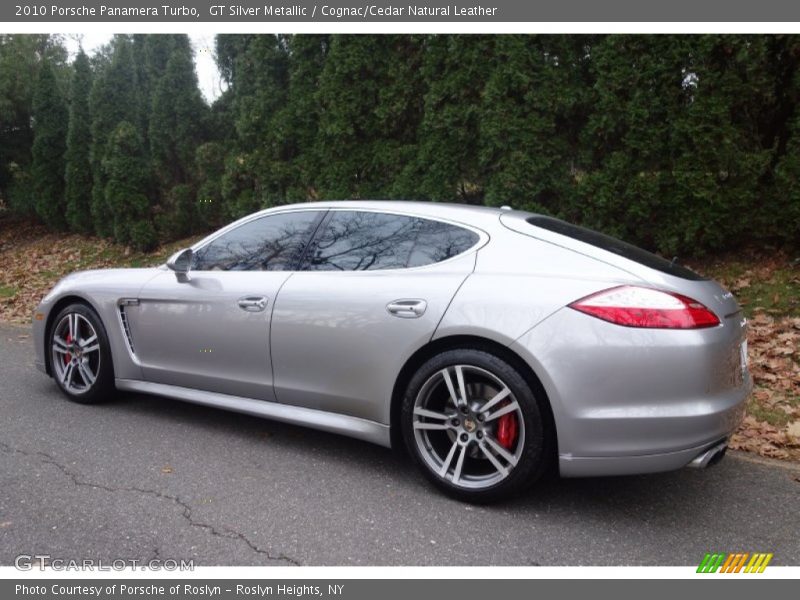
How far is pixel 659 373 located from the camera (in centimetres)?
276

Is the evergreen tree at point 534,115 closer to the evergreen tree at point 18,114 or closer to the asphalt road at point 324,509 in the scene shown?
the asphalt road at point 324,509

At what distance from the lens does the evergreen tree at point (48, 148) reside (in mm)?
13461

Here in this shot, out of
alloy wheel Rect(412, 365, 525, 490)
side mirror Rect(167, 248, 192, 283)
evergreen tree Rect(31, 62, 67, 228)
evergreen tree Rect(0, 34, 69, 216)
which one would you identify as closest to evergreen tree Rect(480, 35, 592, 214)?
side mirror Rect(167, 248, 192, 283)

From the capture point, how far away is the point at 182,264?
4.30m

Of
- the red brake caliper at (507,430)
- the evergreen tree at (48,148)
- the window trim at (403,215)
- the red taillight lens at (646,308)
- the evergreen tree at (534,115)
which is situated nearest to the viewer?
the red taillight lens at (646,308)

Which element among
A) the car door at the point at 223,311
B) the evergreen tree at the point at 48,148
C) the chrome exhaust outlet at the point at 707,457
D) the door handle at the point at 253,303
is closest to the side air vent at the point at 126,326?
the car door at the point at 223,311

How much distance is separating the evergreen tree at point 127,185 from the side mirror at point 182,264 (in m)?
7.25

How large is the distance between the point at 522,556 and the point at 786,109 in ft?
18.2

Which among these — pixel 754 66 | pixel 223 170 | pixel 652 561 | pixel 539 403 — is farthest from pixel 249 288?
pixel 223 170

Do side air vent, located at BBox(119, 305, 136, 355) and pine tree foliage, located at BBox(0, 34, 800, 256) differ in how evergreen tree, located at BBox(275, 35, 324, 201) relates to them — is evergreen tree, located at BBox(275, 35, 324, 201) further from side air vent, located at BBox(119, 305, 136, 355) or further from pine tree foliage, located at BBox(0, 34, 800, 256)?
side air vent, located at BBox(119, 305, 136, 355)

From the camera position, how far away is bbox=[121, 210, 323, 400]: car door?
386 centimetres

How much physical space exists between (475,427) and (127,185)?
388 inches

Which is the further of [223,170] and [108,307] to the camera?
[223,170]

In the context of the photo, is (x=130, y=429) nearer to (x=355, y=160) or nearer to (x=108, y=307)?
(x=108, y=307)
